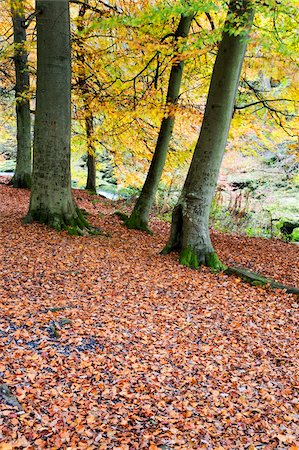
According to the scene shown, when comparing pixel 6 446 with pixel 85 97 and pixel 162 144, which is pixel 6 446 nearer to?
pixel 162 144

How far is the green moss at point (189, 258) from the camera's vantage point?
611cm

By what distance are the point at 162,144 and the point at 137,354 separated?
6061 millimetres

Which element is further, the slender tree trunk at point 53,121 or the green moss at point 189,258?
the slender tree trunk at point 53,121

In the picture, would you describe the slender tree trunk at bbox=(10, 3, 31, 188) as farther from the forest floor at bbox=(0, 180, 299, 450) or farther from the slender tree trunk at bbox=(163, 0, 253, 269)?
the slender tree trunk at bbox=(163, 0, 253, 269)

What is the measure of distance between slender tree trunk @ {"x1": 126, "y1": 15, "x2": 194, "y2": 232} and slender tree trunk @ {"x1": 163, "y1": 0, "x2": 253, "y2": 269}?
1979mm

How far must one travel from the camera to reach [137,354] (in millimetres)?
3490

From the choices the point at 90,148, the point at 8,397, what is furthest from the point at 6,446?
the point at 90,148

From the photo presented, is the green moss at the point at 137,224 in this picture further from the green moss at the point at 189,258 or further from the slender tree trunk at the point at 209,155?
the green moss at the point at 189,258

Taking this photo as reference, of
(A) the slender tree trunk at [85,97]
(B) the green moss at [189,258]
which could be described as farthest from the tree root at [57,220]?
(A) the slender tree trunk at [85,97]

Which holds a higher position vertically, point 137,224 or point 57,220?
point 57,220

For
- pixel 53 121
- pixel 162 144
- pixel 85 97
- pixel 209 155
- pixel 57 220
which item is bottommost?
pixel 57 220

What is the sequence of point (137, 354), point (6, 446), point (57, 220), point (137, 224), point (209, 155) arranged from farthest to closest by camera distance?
point (137, 224) < point (57, 220) < point (209, 155) < point (137, 354) < point (6, 446)

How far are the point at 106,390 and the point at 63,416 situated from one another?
1.43 feet

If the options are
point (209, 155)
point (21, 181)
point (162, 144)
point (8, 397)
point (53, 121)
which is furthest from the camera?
point (21, 181)
